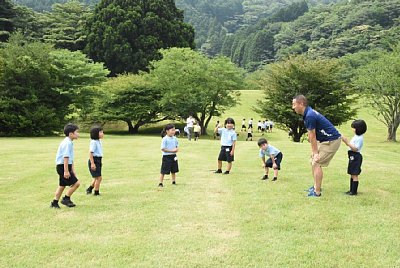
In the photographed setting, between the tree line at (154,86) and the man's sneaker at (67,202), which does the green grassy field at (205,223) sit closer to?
the man's sneaker at (67,202)

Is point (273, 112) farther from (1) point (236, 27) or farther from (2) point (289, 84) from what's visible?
(1) point (236, 27)

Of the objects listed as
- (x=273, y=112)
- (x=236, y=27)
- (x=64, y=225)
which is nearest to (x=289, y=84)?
(x=273, y=112)

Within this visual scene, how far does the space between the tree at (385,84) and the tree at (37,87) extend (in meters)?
22.0

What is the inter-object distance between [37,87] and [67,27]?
22909mm

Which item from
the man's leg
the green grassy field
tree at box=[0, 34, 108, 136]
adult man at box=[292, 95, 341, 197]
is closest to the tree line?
tree at box=[0, 34, 108, 136]

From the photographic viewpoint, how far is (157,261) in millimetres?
4922

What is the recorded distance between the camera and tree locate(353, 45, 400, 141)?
104ft

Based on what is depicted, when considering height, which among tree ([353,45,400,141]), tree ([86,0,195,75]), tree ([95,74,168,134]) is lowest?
tree ([95,74,168,134])

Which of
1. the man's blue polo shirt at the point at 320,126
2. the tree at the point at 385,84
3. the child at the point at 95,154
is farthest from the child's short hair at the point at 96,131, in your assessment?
the tree at the point at 385,84

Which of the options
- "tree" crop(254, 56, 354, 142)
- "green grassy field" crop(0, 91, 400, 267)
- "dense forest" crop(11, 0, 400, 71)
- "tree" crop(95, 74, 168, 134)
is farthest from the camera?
"dense forest" crop(11, 0, 400, 71)

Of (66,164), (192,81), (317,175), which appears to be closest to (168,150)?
(66,164)

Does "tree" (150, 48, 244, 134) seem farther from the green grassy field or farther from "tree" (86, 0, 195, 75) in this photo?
the green grassy field

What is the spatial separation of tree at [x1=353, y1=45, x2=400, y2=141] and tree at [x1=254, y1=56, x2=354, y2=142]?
11.4 ft

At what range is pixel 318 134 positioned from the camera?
7754 millimetres
